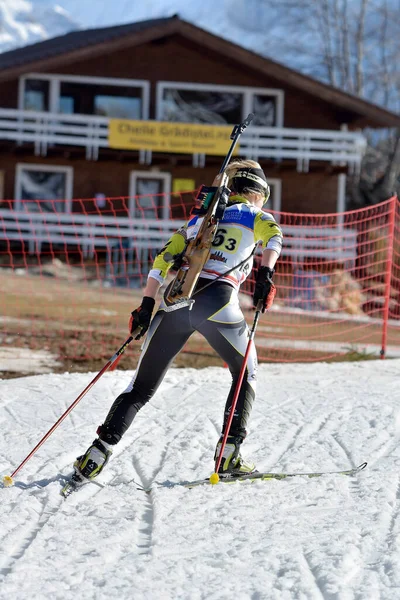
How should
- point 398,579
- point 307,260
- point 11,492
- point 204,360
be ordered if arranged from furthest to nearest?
point 307,260 < point 204,360 < point 11,492 < point 398,579

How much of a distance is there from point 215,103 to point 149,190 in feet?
9.88

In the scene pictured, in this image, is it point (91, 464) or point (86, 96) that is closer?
point (91, 464)

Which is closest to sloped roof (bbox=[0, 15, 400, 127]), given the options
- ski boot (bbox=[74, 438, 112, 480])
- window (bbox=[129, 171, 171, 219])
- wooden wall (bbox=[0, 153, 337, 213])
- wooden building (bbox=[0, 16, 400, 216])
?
wooden building (bbox=[0, 16, 400, 216])

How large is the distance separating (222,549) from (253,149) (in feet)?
62.8

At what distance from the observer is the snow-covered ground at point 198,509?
10.3 feet

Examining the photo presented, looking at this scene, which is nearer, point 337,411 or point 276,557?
point 276,557

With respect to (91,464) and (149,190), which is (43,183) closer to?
(149,190)

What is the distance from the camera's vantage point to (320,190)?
74.6 feet

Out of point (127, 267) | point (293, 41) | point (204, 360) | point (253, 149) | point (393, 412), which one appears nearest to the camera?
point (393, 412)

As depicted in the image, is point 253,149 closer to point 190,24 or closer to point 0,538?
point 190,24

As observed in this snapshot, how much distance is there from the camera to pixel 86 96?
875 inches

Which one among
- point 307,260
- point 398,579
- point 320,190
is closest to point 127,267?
point 307,260

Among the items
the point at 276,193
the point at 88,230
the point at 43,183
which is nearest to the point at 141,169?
the point at 43,183

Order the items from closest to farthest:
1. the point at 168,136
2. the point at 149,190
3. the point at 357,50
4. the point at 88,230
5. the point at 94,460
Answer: the point at 94,460 < the point at 88,230 < the point at 168,136 < the point at 149,190 < the point at 357,50
